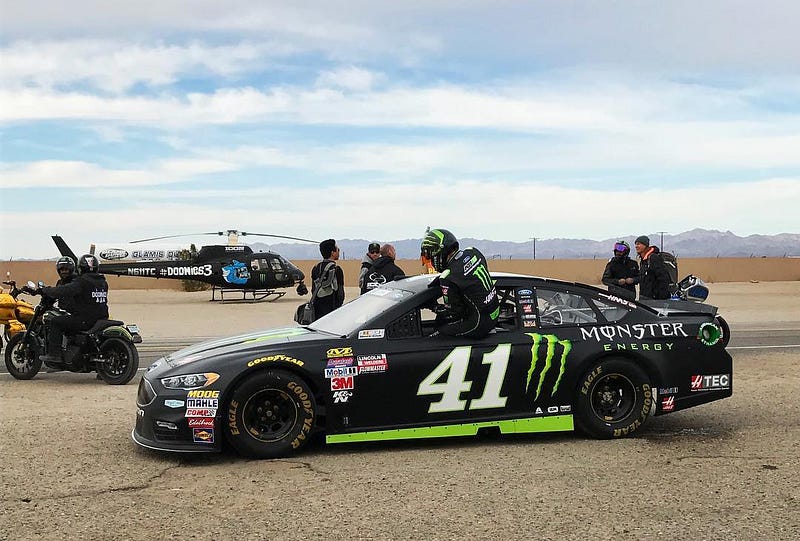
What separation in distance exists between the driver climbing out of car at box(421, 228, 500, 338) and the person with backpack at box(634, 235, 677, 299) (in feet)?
19.1

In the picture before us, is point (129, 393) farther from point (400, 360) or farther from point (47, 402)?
point (400, 360)

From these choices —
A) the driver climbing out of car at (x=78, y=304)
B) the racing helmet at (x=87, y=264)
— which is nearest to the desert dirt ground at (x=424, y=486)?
the driver climbing out of car at (x=78, y=304)

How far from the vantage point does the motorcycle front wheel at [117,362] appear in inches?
433

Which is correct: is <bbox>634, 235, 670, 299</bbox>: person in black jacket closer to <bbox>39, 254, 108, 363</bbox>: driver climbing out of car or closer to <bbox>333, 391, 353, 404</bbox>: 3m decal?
<bbox>333, 391, 353, 404</bbox>: 3m decal

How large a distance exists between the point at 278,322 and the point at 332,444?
1591 centimetres

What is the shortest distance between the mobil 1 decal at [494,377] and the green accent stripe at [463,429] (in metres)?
0.12

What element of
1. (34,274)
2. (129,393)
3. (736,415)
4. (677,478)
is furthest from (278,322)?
(34,274)

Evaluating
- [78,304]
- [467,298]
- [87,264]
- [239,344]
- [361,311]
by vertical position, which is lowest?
[239,344]

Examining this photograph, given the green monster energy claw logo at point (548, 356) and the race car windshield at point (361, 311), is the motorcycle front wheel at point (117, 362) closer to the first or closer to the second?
the race car windshield at point (361, 311)

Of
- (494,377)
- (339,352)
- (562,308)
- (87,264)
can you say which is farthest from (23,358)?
(562,308)

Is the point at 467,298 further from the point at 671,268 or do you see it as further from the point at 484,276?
the point at 671,268

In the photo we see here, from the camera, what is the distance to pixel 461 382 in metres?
7.12

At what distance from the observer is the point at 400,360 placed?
23.1 ft

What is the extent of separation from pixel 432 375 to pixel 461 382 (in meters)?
0.24
